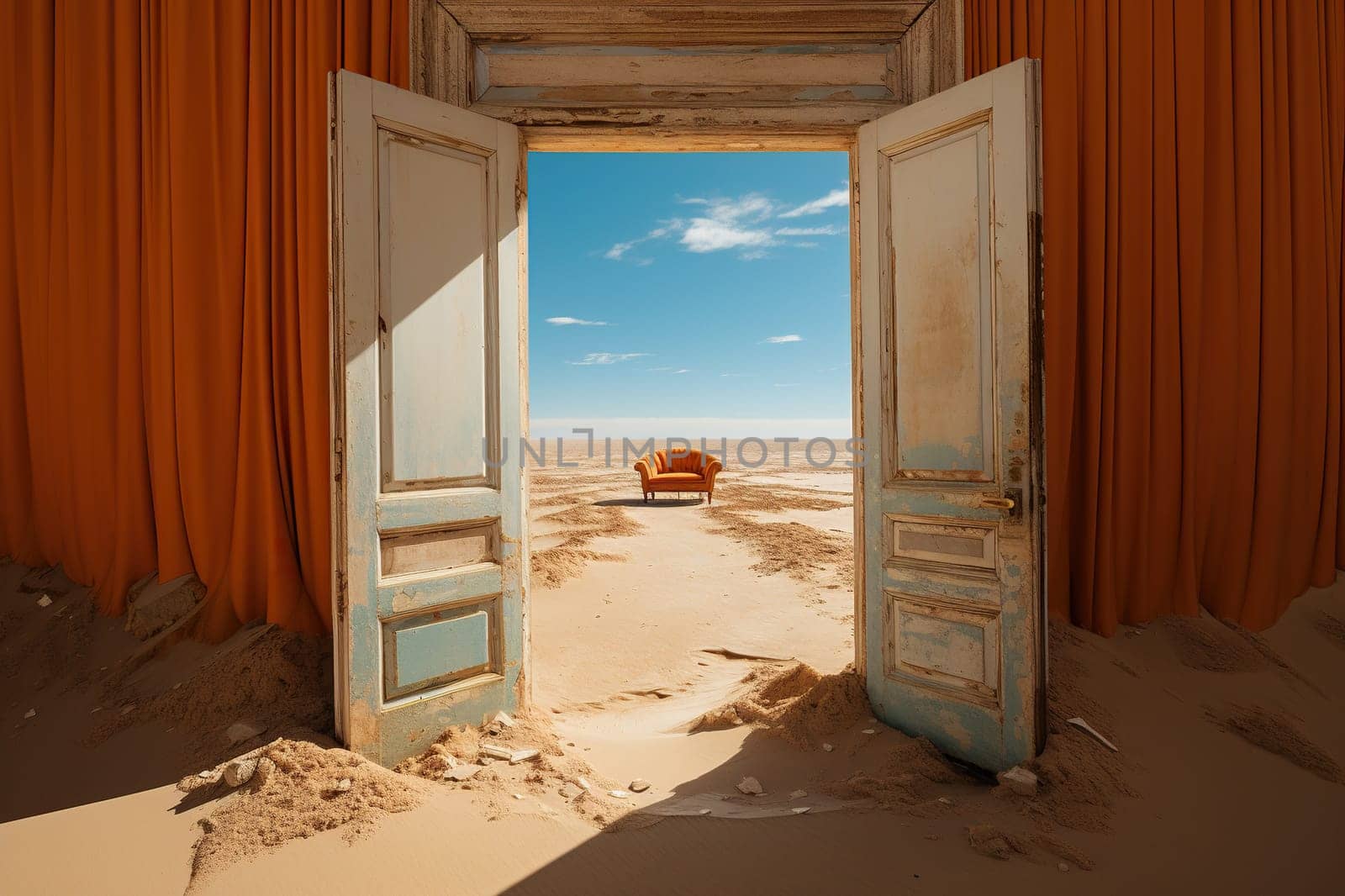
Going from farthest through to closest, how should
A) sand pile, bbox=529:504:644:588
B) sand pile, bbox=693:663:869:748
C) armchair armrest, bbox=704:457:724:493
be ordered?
armchair armrest, bbox=704:457:724:493
sand pile, bbox=529:504:644:588
sand pile, bbox=693:663:869:748

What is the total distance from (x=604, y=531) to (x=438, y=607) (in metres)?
5.63

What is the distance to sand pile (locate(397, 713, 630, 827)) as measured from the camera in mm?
2244

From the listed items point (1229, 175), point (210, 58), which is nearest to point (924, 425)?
point (1229, 175)

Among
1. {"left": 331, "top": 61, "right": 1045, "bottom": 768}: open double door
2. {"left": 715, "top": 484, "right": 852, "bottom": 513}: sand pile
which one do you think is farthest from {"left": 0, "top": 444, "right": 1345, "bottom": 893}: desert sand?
{"left": 715, "top": 484, "right": 852, "bottom": 513}: sand pile

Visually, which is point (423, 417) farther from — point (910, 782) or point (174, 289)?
point (910, 782)

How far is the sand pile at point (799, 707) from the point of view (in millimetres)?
2798

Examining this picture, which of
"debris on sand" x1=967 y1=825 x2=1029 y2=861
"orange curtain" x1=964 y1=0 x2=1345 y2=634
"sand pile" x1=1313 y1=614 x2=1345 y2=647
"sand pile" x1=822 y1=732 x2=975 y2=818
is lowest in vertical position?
"sand pile" x1=822 y1=732 x2=975 y2=818

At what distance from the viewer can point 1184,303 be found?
3.10 m

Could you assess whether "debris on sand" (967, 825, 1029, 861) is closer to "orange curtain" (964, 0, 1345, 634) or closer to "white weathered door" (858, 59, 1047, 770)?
"white weathered door" (858, 59, 1047, 770)

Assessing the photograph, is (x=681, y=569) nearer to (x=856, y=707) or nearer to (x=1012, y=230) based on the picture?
(x=856, y=707)

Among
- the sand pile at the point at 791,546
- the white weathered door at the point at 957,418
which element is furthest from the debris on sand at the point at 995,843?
the sand pile at the point at 791,546

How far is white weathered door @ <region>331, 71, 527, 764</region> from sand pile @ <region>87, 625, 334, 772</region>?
343 mm

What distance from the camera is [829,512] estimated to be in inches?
395

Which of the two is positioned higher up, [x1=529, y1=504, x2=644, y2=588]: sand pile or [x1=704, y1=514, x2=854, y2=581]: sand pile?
[x1=529, y1=504, x2=644, y2=588]: sand pile
